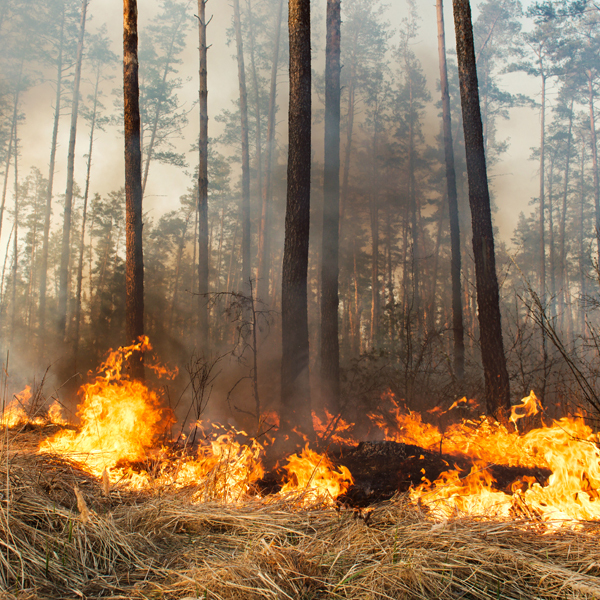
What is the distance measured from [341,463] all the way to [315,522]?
148 cm

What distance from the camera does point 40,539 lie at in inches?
102

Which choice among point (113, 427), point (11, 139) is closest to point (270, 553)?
point (113, 427)

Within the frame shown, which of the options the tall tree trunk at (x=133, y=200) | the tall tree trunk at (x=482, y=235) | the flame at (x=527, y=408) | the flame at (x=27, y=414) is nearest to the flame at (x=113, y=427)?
the tall tree trunk at (x=133, y=200)

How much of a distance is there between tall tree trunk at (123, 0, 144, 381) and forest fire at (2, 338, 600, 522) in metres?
0.84

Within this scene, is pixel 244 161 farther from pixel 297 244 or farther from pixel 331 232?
pixel 297 244

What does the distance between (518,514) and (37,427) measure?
7.65 m

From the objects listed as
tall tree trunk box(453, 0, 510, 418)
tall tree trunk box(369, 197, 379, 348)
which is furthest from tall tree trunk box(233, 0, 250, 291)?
tall tree trunk box(453, 0, 510, 418)

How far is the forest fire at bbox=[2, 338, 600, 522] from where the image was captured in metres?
3.58

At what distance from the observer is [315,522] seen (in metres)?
3.16

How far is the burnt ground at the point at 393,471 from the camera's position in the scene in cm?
394

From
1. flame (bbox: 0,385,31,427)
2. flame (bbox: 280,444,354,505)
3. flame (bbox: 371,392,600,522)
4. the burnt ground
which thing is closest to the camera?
flame (bbox: 371,392,600,522)

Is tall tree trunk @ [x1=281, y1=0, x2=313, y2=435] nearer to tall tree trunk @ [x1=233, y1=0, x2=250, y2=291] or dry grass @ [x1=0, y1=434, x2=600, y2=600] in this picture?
dry grass @ [x1=0, y1=434, x2=600, y2=600]

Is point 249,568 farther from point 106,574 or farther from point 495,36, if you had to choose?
point 495,36

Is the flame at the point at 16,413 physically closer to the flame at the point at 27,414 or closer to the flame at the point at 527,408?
the flame at the point at 27,414
